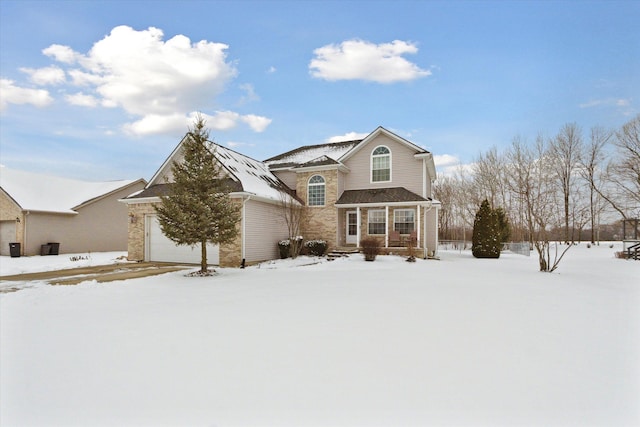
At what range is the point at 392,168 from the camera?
18672mm

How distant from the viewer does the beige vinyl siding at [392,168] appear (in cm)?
1814

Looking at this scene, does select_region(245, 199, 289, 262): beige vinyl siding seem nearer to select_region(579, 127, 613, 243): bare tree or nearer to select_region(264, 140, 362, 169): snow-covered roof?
select_region(264, 140, 362, 169): snow-covered roof

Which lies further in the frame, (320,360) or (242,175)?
(242,175)

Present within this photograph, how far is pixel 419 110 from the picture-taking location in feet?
64.0

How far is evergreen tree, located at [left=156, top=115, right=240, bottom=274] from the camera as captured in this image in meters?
10.9

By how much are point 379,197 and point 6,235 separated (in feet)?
75.5

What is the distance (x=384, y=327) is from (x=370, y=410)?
2.27m

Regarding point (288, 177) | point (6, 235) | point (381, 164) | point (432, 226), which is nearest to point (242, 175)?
point (288, 177)

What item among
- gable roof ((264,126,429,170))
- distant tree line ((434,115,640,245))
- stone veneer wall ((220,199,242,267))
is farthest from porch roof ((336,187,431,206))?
distant tree line ((434,115,640,245))

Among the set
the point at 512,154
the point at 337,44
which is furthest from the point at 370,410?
the point at 512,154

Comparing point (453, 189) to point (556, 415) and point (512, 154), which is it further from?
point (556, 415)

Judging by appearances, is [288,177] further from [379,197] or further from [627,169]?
[627,169]

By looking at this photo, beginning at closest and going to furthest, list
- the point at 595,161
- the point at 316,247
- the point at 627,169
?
the point at 316,247 < the point at 627,169 < the point at 595,161

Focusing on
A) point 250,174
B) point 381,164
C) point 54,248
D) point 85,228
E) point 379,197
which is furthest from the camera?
point 85,228
